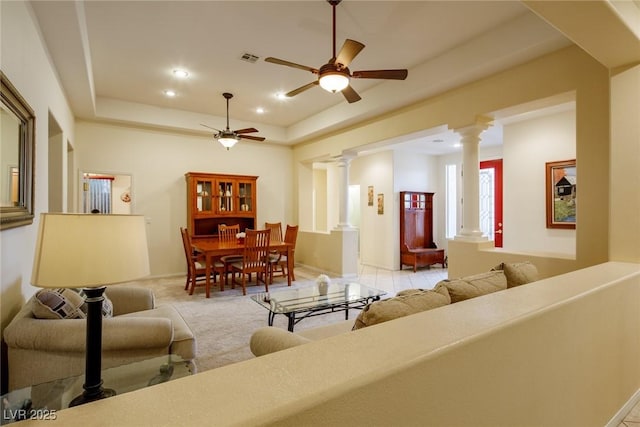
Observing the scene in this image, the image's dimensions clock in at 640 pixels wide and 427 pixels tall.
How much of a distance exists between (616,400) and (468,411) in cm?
162

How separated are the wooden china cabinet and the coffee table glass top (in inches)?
129

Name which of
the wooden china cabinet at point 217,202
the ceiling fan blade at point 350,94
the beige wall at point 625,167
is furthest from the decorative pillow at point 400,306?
the wooden china cabinet at point 217,202

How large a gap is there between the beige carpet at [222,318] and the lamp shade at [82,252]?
5.90 ft

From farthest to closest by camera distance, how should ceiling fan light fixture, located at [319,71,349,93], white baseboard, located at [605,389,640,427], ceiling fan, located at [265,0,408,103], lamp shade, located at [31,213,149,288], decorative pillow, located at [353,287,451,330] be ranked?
1. ceiling fan light fixture, located at [319,71,349,93]
2. ceiling fan, located at [265,0,408,103]
3. white baseboard, located at [605,389,640,427]
4. decorative pillow, located at [353,287,451,330]
5. lamp shade, located at [31,213,149,288]

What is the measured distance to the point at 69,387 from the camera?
1.25 m

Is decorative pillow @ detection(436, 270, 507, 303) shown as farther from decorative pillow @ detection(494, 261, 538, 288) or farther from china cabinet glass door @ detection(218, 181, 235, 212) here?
china cabinet glass door @ detection(218, 181, 235, 212)

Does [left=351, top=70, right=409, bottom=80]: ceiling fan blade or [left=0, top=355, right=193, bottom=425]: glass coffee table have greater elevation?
[left=351, top=70, right=409, bottom=80]: ceiling fan blade

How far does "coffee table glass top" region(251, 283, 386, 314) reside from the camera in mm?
2992

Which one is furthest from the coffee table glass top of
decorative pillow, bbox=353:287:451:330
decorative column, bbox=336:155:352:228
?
decorative column, bbox=336:155:352:228

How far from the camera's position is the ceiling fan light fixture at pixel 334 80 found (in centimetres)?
290

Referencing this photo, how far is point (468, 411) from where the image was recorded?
3.30 ft

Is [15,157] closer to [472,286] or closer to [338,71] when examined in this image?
[338,71]

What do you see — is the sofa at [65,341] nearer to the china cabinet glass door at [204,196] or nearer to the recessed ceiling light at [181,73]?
the recessed ceiling light at [181,73]

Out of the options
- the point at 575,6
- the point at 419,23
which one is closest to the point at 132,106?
the point at 419,23
